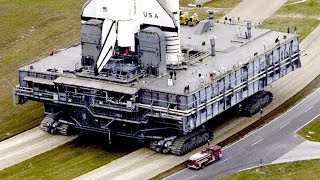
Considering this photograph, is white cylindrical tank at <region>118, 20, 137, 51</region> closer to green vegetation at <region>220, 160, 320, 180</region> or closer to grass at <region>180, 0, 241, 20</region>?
green vegetation at <region>220, 160, 320, 180</region>

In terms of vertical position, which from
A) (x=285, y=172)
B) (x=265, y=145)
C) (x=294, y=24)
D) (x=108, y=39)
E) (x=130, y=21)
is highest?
(x=130, y=21)

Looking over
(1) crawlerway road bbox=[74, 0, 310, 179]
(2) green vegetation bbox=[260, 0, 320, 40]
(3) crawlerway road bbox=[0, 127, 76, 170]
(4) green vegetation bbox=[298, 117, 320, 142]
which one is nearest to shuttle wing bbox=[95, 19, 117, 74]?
(3) crawlerway road bbox=[0, 127, 76, 170]

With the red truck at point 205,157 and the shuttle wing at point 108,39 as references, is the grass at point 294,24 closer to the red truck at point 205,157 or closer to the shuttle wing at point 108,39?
the shuttle wing at point 108,39

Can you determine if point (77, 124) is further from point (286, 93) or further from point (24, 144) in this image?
point (286, 93)

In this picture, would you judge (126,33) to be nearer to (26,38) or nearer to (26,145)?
(26,145)

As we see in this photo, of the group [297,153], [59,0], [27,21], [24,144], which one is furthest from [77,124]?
[59,0]

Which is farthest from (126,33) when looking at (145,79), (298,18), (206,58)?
(298,18)

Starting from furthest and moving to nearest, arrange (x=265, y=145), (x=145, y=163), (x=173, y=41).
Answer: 1. (x=173, y=41)
2. (x=265, y=145)
3. (x=145, y=163)
